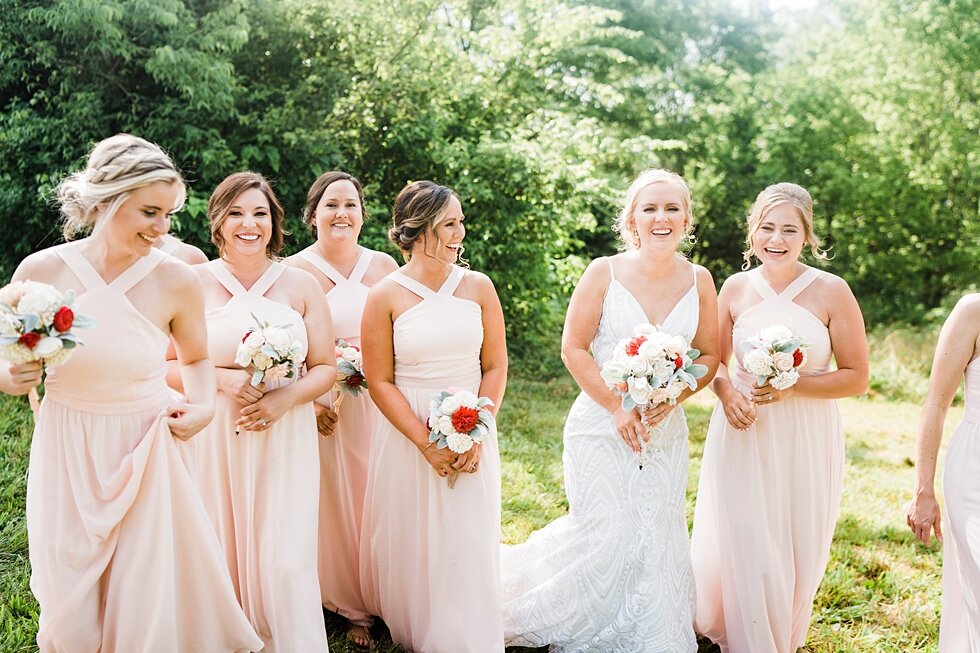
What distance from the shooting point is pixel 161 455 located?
A: 11.1 ft

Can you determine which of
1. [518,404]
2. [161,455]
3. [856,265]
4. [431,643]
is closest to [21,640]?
[161,455]

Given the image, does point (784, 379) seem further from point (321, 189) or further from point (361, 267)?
point (321, 189)

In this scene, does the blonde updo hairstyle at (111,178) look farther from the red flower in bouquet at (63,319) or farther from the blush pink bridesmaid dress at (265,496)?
the blush pink bridesmaid dress at (265,496)

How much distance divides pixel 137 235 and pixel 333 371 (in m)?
1.24

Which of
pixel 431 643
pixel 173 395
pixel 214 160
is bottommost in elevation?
pixel 431 643

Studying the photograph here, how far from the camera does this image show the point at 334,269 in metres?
4.85

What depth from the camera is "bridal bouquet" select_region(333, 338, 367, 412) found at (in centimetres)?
443

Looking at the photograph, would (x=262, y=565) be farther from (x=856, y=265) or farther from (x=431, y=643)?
(x=856, y=265)

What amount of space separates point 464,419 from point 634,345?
94cm

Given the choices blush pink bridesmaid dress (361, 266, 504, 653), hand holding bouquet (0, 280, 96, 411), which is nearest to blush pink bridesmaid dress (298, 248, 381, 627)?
blush pink bridesmaid dress (361, 266, 504, 653)

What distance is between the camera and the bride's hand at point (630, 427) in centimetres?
427

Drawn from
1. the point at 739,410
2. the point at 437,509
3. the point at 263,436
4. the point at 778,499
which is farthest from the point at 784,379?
the point at 263,436

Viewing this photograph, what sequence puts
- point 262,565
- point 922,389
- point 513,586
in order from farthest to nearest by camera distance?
1. point 922,389
2. point 513,586
3. point 262,565

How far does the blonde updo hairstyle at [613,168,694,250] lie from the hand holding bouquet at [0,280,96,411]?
284 centimetres
